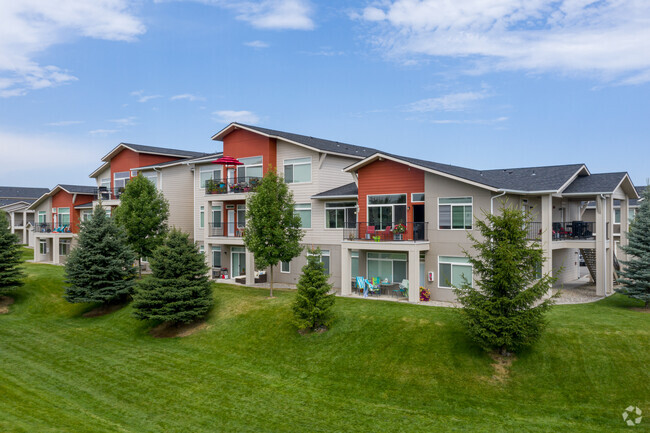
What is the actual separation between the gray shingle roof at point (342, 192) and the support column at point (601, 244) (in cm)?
1285

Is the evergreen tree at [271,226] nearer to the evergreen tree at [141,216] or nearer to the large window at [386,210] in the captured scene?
the large window at [386,210]

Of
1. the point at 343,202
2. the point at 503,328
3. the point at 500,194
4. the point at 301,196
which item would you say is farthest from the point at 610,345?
the point at 301,196

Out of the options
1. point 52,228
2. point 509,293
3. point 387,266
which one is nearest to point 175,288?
point 387,266

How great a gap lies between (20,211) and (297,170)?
4850 cm

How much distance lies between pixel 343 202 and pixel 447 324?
10805 millimetres

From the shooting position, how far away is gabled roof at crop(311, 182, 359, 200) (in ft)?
84.7

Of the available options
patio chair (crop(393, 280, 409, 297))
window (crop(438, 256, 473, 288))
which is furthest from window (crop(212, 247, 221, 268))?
window (crop(438, 256, 473, 288))

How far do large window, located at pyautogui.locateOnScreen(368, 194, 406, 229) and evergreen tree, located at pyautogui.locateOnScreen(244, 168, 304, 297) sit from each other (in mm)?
4050

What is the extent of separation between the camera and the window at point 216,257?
31641 millimetres

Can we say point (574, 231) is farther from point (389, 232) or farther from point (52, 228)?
point (52, 228)

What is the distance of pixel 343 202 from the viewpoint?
2669cm

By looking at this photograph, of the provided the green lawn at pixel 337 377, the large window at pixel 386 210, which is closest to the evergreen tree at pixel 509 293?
the green lawn at pixel 337 377

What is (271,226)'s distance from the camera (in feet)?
76.5

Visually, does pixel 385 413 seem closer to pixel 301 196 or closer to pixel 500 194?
pixel 500 194
